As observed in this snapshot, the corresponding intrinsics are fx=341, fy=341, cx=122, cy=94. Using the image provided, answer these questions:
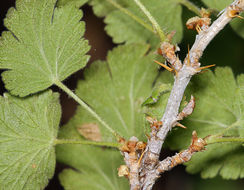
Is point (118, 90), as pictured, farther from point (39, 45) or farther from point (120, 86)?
point (39, 45)

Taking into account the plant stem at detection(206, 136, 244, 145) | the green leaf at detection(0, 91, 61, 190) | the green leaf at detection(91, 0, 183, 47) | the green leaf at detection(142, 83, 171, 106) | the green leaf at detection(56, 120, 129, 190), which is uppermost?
the green leaf at detection(91, 0, 183, 47)

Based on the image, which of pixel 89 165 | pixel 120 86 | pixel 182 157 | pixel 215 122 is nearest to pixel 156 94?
pixel 182 157

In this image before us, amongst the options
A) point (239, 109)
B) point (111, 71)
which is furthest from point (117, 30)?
point (239, 109)

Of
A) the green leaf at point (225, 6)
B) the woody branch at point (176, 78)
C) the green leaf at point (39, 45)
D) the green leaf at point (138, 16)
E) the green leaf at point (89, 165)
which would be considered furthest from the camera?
the green leaf at point (89, 165)

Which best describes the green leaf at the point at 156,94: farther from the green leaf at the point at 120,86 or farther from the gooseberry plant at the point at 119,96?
the green leaf at the point at 120,86

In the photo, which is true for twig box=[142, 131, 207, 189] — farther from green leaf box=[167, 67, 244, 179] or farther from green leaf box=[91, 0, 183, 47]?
green leaf box=[91, 0, 183, 47]

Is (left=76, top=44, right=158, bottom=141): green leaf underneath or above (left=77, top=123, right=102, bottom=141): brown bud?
above

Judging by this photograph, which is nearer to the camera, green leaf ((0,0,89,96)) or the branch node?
the branch node

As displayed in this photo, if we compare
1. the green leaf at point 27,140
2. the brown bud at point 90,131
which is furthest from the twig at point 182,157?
the brown bud at point 90,131

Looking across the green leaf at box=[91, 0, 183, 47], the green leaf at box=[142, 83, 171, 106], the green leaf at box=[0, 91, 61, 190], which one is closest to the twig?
the green leaf at box=[142, 83, 171, 106]
